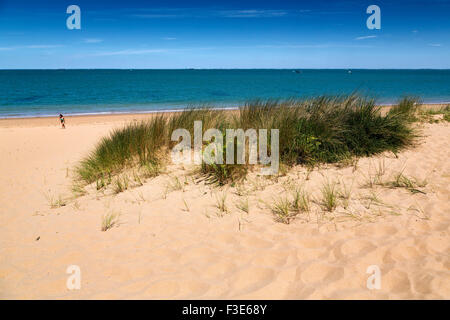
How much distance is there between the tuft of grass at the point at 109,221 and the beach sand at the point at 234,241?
7cm

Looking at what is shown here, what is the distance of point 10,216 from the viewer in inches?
170

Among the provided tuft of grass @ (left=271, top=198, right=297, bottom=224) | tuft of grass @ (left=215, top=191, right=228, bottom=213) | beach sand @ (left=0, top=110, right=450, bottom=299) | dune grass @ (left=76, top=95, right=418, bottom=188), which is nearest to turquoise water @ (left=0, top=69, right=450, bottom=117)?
dune grass @ (left=76, top=95, right=418, bottom=188)

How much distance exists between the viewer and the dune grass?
5.28 metres

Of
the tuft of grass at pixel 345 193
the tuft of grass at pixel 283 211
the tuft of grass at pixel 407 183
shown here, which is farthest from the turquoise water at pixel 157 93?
the tuft of grass at pixel 283 211

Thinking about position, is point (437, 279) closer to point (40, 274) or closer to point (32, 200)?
point (40, 274)

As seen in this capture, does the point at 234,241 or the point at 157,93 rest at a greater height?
the point at 157,93

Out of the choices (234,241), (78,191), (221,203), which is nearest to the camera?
(234,241)

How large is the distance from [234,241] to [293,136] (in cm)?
282

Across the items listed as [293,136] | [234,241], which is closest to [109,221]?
[234,241]

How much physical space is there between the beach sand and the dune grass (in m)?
0.43

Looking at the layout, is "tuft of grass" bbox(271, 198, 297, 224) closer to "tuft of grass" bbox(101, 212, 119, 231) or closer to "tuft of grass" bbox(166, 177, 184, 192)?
"tuft of grass" bbox(166, 177, 184, 192)

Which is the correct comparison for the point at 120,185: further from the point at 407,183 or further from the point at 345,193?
the point at 407,183

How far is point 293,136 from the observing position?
17.3 feet

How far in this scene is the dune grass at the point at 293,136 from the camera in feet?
17.3
